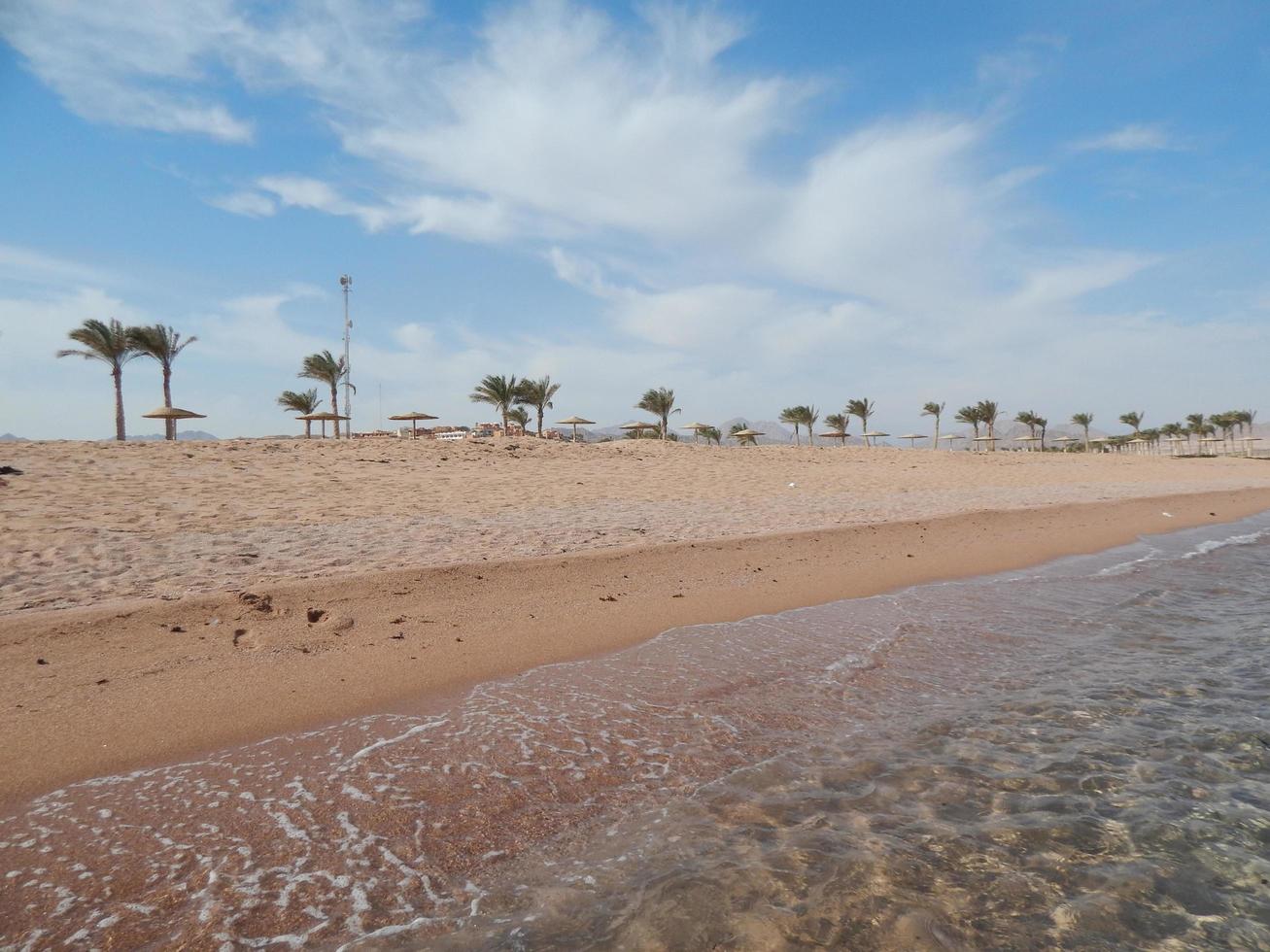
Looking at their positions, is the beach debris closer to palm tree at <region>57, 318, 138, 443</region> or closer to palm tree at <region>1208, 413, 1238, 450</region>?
palm tree at <region>57, 318, 138, 443</region>

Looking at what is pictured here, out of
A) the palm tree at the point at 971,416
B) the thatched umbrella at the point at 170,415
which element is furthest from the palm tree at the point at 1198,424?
the thatched umbrella at the point at 170,415

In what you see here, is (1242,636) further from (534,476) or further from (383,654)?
(534,476)

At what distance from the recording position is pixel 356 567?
7.66 metres

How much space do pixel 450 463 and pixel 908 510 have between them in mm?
13275

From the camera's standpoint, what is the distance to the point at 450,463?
64.1 feet

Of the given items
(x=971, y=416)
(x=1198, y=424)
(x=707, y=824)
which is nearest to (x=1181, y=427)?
(x=1198, y=424)

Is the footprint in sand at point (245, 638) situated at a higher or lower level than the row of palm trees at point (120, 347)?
lower

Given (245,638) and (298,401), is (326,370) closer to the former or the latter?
(298,401)

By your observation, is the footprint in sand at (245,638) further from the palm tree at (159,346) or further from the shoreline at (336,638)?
the palm tree at (159,346)

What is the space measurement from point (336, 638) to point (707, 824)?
406 centimetres

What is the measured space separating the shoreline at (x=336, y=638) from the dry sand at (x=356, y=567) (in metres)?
0.03

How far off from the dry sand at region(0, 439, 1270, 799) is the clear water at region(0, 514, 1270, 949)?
81 centimetres

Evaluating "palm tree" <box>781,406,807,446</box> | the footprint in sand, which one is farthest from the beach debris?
"palm tree" <box>781,406,807,446</box>

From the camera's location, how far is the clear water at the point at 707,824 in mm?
2486
